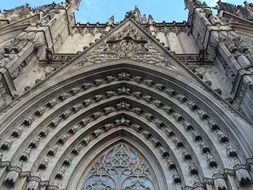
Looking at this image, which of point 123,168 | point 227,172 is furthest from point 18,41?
point 227,172

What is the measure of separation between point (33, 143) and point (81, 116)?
207 centimetres

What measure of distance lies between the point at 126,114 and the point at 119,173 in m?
2.27

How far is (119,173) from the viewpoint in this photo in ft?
33.6

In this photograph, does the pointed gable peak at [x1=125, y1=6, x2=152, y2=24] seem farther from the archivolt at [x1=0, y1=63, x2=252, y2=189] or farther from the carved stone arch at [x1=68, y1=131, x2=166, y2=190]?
the carved stone arch at [x1=68, y1=131, x2=166, y2=190]

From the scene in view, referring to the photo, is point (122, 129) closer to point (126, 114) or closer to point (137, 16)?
point (126, 114)

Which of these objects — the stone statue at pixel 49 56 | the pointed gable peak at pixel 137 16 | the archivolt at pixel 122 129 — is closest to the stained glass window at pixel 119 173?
the archivolt at pixel 122 129

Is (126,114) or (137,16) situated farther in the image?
(137,16)

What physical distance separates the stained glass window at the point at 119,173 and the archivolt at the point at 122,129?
1.08 feet

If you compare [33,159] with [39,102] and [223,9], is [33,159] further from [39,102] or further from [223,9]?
[223,9]

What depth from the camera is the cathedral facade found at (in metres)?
8.97

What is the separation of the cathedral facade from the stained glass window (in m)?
0.03

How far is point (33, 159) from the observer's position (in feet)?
30.2

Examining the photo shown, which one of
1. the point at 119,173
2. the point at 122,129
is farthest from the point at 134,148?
the point at 119,173

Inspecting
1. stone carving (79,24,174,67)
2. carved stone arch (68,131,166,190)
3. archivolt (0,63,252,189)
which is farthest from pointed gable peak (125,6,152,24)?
carved stone arch (68,131,166,190)
